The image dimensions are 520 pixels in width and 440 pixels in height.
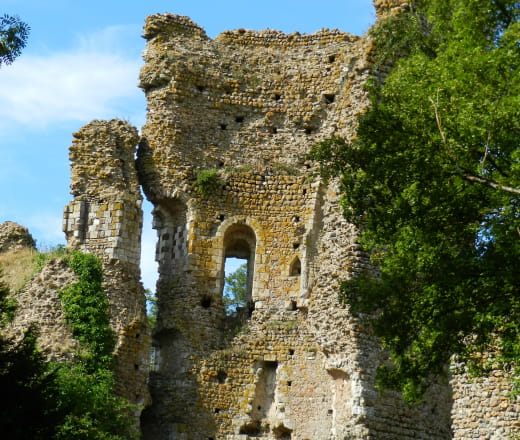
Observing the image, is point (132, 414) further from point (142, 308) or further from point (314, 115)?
point (314, 115)

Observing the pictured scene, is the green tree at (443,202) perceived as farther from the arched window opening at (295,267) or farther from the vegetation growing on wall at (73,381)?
the arched window opening at (295,267)

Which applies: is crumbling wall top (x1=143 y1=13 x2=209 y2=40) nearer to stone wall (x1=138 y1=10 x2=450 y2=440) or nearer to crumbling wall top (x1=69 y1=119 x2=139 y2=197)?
stone wall (x1=138 y1=10 x2=450 y2=440)

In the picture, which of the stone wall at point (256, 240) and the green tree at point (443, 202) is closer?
the green tree at point (443, 202)

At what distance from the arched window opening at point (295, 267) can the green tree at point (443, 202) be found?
30.2ft

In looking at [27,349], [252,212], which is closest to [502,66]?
[27,349]

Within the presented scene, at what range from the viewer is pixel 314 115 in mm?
39625

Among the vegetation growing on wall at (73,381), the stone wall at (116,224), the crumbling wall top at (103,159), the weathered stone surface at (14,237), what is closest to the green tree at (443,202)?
the vegetation growing on wall at (73,381)

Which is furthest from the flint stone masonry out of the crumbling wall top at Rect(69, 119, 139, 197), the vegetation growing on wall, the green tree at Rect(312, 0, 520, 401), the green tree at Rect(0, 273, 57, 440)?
the green tree at Rect(0, 273, 57, 440)

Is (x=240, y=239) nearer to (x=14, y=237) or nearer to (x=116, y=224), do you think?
(x=116, y=224)

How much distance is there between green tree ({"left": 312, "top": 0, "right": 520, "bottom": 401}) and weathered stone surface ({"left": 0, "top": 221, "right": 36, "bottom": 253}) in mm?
11958

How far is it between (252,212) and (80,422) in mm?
9260

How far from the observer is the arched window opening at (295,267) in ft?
125

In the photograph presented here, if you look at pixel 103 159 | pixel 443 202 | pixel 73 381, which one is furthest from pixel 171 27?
pixel 443 202

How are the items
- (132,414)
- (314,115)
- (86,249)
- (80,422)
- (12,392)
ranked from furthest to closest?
(314,115) < (86,249) < (132,414) < (80,422) < (12,392)
